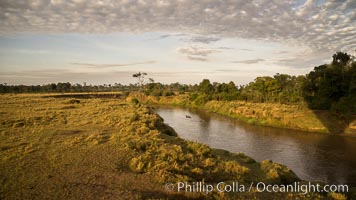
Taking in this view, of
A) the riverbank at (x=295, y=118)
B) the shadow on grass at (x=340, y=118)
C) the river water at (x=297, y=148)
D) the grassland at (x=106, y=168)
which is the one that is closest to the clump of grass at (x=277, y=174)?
the grassland at (x=106, y=168)

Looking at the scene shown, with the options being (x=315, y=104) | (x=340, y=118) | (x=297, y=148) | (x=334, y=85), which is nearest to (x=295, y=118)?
(x=315, y=104)

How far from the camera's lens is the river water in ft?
67.3

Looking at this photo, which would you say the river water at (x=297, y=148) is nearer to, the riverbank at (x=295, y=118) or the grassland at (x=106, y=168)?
the riverbank at (x=295, y=118)

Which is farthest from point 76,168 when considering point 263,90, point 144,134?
point 263,90

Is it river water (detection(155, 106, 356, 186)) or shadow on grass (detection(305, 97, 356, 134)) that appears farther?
shadow on grass (detection(305, 97, 356, 134))

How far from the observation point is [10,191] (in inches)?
347

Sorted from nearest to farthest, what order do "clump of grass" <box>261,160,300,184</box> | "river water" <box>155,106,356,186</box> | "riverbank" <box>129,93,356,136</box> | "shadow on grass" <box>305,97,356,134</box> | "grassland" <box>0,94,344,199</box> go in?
"grassland" <box>0,94,344,199</box> < "clump of grass" <box>261,160,300,184</box> < "river water" <box>155,106,356,186</box> < "shadow on grass" <box>305,97,356,134</box> < "riverbank" <box>129,93,356,136</box>

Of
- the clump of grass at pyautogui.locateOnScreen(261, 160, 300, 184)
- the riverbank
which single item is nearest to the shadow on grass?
the riverbank

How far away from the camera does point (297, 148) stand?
92.5 ft

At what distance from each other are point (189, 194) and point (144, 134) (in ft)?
35.2

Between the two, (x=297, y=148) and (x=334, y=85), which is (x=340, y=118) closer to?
(x=334, y=85)

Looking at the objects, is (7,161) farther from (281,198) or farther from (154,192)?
(281,198)

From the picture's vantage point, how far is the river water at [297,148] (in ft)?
67.3

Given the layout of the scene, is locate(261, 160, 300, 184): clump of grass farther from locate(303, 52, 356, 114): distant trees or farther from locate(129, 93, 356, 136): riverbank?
locate(303, 52, 356, 114): distant trees
